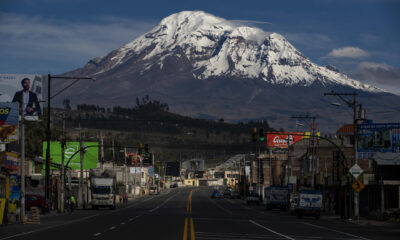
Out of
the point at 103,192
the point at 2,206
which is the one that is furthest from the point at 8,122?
the point at 2,206

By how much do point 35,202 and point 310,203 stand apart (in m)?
26.4

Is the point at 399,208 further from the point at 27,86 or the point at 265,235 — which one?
the point at 27,86

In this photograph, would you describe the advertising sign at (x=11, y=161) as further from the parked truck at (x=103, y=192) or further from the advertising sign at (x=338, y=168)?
the advertising sign at (x=338, y=168)

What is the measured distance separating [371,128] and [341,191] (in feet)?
30.1

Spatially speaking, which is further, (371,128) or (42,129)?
(42,129)

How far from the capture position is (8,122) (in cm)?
9450

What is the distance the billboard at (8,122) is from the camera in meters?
89.5

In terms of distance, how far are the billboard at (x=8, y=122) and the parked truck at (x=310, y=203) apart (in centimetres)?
3480

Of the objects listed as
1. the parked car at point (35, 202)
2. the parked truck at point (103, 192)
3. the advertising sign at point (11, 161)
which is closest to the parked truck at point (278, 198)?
the parked truck at point (103, 192)

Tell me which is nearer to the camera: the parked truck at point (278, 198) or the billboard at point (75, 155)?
the parked truck at point (278, 198)

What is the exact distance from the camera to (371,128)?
8762 cm

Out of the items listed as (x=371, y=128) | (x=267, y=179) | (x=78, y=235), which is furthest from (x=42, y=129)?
(x=78, y=235)

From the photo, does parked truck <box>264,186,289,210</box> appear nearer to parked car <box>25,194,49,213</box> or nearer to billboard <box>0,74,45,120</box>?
parked car <box>25,194,49,213</box>

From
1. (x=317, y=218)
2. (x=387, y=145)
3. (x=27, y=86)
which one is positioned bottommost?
(x=317, y=218)
